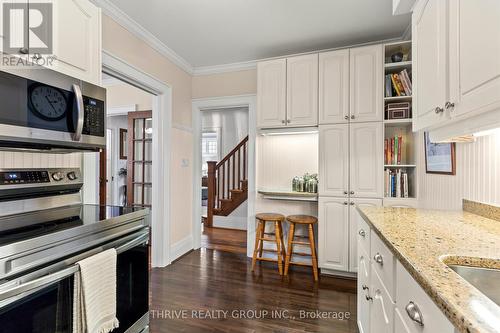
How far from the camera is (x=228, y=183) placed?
5.12 metres

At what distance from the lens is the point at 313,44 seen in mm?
2906

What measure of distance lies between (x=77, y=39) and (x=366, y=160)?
257 cm

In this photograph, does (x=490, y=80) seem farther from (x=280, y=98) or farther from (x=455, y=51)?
(x=280, y=98)

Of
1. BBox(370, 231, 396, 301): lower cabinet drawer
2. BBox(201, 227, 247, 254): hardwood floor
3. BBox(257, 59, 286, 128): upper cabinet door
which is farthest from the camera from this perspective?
BBox(201, 227, 247, 254): hardwood floor

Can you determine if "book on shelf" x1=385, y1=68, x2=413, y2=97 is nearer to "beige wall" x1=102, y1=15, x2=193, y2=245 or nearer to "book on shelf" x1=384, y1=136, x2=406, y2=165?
"book on shelf" x1=384, y1=136, x2=406, y2=165

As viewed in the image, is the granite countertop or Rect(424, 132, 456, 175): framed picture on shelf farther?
Rect(424, 132, 456, 175): framed picture on shelf

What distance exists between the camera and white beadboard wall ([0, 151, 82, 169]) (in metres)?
1.36

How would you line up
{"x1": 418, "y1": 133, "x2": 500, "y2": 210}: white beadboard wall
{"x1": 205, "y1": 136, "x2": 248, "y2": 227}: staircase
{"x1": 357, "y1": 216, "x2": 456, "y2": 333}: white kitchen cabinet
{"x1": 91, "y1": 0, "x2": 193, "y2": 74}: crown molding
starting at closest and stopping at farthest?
{"x1": 357, "y1": 216, "x2": 456, "y2": 333}: white kitchen cabinet
{"x1": 418, "y1": 133, "x2": 500, "y2": 210}: white beadboard wall
{"x1": 91, "y1": 0, "x2": 193, "y2": 74}: crown molding
{"x1": 205, "y1": 136, "x2": 248, "y2": 227}: staircase

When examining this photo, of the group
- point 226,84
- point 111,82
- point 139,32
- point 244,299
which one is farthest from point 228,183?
point 139,32

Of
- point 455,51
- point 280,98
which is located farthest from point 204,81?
point 455,51

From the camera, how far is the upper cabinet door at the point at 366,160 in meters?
2.60

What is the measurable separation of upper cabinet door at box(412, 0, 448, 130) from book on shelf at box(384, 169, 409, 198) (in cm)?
117

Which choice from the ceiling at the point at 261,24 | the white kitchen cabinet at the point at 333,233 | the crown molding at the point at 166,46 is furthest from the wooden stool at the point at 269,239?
the ceiling at the point at 261,24

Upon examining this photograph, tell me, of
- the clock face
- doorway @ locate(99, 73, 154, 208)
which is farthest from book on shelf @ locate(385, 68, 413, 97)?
doorway @ locate(99, 73, 154, 208)
